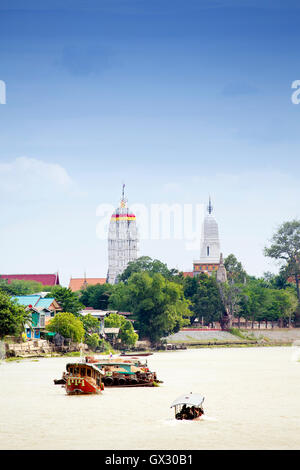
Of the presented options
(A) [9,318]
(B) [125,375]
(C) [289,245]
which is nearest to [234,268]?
(C) [289,245]

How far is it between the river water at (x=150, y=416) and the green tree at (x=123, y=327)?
48.2 m

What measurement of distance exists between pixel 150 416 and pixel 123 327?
235 feet

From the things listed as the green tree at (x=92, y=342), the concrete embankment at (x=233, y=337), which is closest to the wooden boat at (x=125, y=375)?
the green tree at (x=92, y=342)

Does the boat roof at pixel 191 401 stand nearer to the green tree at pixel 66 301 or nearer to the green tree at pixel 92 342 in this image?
the green tree at pixel 92 342

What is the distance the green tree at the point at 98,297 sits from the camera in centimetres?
14212

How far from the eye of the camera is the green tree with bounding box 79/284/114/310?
466 ft

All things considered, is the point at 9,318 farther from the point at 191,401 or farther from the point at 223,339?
the point at 223,339

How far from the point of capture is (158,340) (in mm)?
114688

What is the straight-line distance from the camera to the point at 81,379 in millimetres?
41406

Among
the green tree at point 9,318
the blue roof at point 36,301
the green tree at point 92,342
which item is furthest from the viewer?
the blue roof at point 36,301

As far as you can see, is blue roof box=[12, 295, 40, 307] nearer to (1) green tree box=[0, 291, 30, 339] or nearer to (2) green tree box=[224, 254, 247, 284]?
(1) green tree box=[0, 291, 30, 339]
